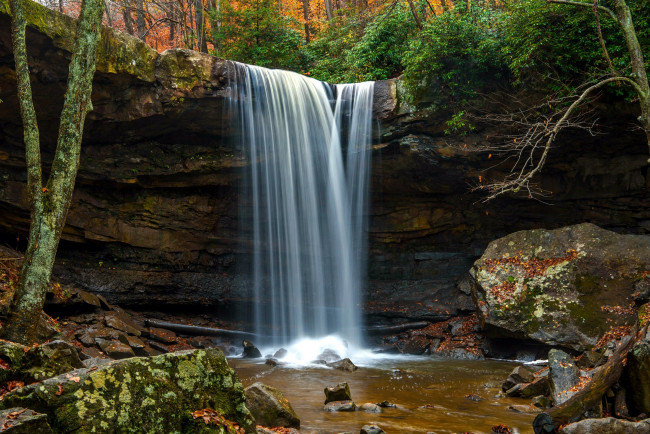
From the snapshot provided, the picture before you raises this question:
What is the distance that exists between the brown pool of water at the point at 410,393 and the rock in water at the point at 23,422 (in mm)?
3146

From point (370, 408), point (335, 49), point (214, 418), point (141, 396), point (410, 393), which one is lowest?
point (410, 393)

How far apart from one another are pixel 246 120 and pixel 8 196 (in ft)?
19.7

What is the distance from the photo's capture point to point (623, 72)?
9.83m

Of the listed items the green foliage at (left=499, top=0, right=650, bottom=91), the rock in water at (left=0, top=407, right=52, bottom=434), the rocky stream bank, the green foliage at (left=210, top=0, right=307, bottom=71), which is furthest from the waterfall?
the rock in water at (left=0, top=407, right=52, bottom=434)

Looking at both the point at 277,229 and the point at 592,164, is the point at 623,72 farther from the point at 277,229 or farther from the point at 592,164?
the point at 277,229

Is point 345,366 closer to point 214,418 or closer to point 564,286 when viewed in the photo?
point 564,286

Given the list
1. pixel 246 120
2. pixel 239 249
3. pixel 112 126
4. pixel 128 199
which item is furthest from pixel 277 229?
pixel 112 126

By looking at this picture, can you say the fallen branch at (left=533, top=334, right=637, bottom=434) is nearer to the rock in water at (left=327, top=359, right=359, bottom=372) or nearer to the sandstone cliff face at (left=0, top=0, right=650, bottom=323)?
the rock in water at (left=327, top=359, right=359, bottom=372)

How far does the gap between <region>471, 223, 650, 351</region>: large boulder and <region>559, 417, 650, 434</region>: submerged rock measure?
17.9 feet

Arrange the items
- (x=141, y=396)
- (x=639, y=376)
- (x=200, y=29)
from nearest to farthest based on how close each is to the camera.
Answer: (x=141, y=396)
(x=639, y=376)
(x=200, y=29)

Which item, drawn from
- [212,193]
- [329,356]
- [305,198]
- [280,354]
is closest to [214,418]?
[329,356]

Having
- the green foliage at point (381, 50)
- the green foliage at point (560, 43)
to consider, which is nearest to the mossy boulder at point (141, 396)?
the green foliage at point (560, 43)

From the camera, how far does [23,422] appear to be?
94.9 inches

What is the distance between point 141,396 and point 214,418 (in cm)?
48
